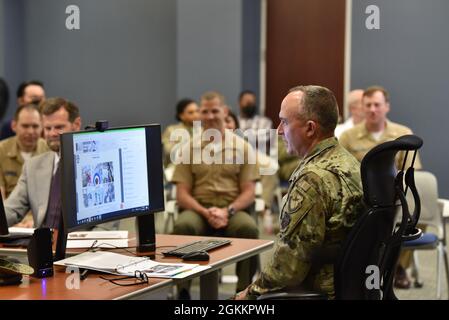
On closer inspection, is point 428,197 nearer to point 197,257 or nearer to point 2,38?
point 197,257

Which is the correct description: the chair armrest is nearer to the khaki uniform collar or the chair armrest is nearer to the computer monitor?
the computer monitor

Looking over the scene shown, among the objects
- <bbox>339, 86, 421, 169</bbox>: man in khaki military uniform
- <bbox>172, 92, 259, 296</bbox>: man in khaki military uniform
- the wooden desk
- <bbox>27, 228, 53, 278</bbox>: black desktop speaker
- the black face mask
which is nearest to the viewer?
the wooden desk

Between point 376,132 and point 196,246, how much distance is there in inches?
96.4

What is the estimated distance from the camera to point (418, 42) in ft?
16.9

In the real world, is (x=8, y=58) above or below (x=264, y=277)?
above

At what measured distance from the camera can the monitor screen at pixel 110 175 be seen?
2734 mm

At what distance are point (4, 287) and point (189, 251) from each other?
78cm

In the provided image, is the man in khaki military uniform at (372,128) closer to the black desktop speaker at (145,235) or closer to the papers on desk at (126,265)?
the black desktop speaker at (145,235)

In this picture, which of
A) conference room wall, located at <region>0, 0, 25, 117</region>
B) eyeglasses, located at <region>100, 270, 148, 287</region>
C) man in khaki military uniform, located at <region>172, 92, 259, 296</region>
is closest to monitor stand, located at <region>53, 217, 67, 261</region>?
eyeglasses, located at <region>100, 270, 148, 287</region>

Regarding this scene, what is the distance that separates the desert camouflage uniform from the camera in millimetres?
2525

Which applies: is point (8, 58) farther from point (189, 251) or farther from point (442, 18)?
point (189, 251)

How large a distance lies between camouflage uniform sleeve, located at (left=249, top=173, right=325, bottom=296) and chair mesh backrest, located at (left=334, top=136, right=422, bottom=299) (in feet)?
0.35

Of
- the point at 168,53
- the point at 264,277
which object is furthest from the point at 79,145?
the point at 168,53

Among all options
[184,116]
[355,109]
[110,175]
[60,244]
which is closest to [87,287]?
[60,244]
